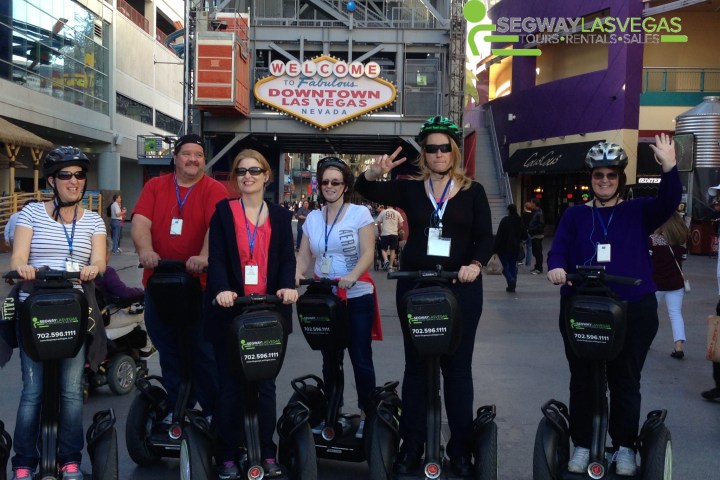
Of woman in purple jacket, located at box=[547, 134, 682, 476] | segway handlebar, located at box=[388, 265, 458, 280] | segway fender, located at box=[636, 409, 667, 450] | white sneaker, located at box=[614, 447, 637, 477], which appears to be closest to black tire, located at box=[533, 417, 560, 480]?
woman in purple jacket, located at box=[547, 134, 682, 476]

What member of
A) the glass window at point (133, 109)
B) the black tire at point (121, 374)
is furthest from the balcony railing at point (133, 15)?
the black tire at point (121, 374)

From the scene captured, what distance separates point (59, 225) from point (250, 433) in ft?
4.99

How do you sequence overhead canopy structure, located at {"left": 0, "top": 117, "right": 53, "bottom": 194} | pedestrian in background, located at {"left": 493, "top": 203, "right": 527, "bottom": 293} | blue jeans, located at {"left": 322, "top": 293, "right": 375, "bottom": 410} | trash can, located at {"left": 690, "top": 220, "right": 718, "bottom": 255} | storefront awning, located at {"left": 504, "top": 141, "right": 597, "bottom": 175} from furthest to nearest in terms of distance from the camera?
storefront awning, located at {"left": 504, "top": 141, "right": 597, "bottom": 175} < overhead canopy structure, located at {"left": 0, "top": 117, "right": 53, "bottom": 194} < trash can, located at {"left": 690, "top": 220, "right": 718, "bottom": 255} < pedestrian in background, located at {"left": 493, "top": 203, "right": 527, "bottom": 293} < blue jeans, located at {"left": 322, "top": 293, "right": 375, "bottom": 410}

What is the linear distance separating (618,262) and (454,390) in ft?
3.74

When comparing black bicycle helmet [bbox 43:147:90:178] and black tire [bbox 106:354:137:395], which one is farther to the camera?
black tire [bbox 106:354:137:395]

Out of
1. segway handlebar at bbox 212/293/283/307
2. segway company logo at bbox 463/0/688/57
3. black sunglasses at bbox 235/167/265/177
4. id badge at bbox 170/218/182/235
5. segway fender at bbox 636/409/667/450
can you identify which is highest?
segway company logo at bbox 463/0/688/57

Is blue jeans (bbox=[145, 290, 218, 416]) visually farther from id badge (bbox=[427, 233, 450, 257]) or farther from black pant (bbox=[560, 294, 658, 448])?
black pant (bbox=[560, 294, 658, 448])

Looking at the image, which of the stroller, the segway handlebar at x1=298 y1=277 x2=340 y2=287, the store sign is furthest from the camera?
the store sign

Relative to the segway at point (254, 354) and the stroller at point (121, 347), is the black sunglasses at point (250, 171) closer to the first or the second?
the segway at point (254, 354)

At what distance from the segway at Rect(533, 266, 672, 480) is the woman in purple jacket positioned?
7cm

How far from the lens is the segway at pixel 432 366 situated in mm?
3746

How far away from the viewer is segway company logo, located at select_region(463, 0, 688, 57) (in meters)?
24.7

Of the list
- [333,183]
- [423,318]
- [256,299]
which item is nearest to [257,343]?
[256,299]

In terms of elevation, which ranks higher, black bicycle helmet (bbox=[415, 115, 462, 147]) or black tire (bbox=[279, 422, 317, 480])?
black bicycle helmet (bbox=[415, 115, 462, 147])
